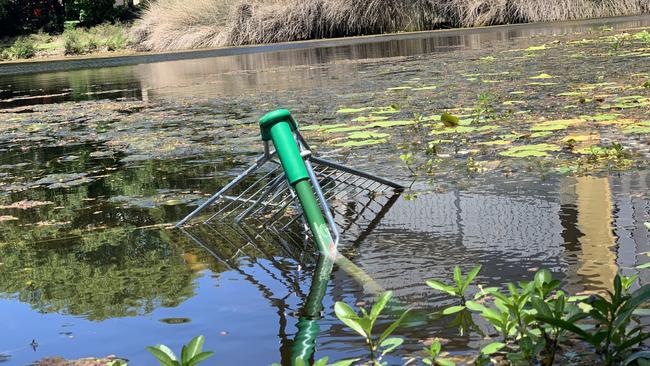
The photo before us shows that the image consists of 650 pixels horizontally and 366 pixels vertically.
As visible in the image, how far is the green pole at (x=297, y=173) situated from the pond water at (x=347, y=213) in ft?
0.32

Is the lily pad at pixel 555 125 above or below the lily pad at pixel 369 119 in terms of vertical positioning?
above

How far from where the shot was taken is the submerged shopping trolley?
10.5ft

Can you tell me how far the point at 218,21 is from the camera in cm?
2553

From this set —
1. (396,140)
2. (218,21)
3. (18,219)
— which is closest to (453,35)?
(218,21)

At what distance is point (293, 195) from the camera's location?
3590mm

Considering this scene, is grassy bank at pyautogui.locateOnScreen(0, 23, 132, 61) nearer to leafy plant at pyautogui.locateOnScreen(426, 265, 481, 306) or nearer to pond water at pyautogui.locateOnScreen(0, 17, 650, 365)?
pond water at pyautogui.locateOnScreen(0, 17, 650, 365)

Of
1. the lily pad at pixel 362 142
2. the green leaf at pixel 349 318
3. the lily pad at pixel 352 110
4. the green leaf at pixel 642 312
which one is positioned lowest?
the lily pad at pixel 352 110

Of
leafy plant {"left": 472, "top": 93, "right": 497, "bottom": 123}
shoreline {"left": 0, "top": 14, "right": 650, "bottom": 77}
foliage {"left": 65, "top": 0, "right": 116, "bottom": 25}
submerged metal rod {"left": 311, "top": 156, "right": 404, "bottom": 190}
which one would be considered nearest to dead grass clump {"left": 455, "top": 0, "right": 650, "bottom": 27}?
shoreline {"left": 0, "top": 14, "right": 650, "bottom": 77}

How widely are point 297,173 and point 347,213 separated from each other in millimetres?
762

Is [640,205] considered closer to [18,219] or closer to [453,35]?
[18,219]

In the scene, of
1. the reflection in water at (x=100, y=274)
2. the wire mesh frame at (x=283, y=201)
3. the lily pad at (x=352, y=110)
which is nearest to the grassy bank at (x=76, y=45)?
the lily pad at (x=352, y=110)

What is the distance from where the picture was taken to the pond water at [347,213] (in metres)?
2.59

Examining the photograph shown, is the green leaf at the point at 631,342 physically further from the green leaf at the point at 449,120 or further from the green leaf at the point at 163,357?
the green leaf at the point at 449,120

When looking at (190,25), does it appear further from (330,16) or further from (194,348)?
(194,348)
